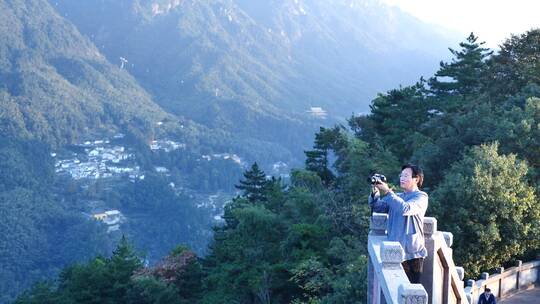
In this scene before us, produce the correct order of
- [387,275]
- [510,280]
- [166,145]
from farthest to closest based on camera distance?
1. [166,145]
2. [510,280]
3. [387,275]

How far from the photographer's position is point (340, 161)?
90.9ft

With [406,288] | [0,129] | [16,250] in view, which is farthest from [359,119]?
[0,129]

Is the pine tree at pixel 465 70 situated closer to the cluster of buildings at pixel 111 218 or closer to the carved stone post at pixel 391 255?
the carved stone post at pixel 391 255

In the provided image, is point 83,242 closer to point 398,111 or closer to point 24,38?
point 398,111

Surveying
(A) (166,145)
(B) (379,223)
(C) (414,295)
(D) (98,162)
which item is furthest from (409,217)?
(A) (166,145)

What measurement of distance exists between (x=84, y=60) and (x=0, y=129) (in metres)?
54.9

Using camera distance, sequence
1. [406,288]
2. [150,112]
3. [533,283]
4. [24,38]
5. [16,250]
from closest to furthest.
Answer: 1. [406,288]
2. [533,283]
3. [16,250]
4. [150,112]
5. [24,38]

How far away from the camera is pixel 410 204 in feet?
19.3

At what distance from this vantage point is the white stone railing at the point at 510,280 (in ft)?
37.2

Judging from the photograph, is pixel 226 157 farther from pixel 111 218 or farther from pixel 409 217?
pixel 409 217

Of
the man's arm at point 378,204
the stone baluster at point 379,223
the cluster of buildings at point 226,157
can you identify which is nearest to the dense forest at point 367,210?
the stone baluster at point 379,223

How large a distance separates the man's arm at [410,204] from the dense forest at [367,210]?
5.41 meters

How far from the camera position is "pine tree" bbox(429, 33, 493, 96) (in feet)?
86.2

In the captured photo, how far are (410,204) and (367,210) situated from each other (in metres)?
10.2
